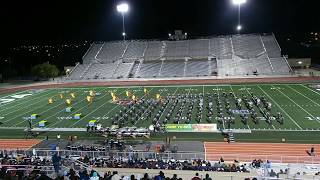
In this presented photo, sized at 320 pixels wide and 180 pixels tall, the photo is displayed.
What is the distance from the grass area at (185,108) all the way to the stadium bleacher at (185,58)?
1408cm

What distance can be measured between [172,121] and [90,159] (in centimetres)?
1198

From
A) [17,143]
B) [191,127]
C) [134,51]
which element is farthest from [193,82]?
[17,143]

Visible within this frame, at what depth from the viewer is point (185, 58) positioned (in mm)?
68750

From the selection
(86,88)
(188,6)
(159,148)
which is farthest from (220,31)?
(159,148)

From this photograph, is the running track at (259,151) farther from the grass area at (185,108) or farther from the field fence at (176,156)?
the grass area at (185,108)

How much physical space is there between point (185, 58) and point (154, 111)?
37.1 metres

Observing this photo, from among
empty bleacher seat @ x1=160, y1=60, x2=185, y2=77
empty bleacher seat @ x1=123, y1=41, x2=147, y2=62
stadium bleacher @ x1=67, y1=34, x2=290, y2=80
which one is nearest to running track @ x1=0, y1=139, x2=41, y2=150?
stadium bleacher @ x1=67, y1=34, x2=290, y2=80

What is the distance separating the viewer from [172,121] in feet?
96.0

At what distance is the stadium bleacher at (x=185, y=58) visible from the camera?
6203cm

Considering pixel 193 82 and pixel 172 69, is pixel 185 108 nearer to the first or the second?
pixel 193 82

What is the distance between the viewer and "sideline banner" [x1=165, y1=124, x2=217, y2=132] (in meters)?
26.2

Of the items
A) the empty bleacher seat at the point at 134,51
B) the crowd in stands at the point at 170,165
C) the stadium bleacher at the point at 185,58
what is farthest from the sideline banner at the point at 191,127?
the empty bleacher seat at the point at 134,51

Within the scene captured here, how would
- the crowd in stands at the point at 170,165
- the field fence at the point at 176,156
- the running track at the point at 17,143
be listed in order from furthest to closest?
the running track at the point at 17,143
the field fence at the point at 176,156
the crowd in stands at the point at 170,165

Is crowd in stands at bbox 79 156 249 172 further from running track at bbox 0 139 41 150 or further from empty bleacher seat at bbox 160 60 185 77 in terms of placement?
empty bleacher seat at bbox 160 60 185 77
